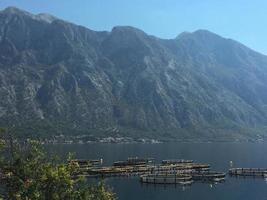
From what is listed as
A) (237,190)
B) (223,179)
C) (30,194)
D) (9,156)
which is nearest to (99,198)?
(30,194)

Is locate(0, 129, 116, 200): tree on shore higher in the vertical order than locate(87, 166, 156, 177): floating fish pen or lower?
higher

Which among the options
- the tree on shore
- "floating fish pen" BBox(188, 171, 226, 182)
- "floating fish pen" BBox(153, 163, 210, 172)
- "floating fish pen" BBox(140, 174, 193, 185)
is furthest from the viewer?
"floating fish pen" BBox(153, 163, 210, 172)

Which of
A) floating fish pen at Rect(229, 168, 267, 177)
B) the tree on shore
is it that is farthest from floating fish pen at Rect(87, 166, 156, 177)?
the tree on shore

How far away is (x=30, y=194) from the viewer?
33.0 meters

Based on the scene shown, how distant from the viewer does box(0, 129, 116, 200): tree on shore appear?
33.5 metres

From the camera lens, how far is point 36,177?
34.7 meters

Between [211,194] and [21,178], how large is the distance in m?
91.3

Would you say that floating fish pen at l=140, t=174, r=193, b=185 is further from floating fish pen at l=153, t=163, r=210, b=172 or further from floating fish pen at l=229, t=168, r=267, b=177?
floating fish pen at l=229, t=168, r=267, b=177

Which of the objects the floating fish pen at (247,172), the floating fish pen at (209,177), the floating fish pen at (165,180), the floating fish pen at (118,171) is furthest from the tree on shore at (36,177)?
the floating fish pen at (247,172)

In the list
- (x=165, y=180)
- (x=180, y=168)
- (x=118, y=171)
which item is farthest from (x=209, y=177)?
(x=118, y=171)

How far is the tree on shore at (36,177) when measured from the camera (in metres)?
33.5

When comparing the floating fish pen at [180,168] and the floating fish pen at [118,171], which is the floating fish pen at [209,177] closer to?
the floating fish pen at [180,168]

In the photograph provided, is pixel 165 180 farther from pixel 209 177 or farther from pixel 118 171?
pixel 118 171

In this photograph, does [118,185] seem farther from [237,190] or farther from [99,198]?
[99,198]
